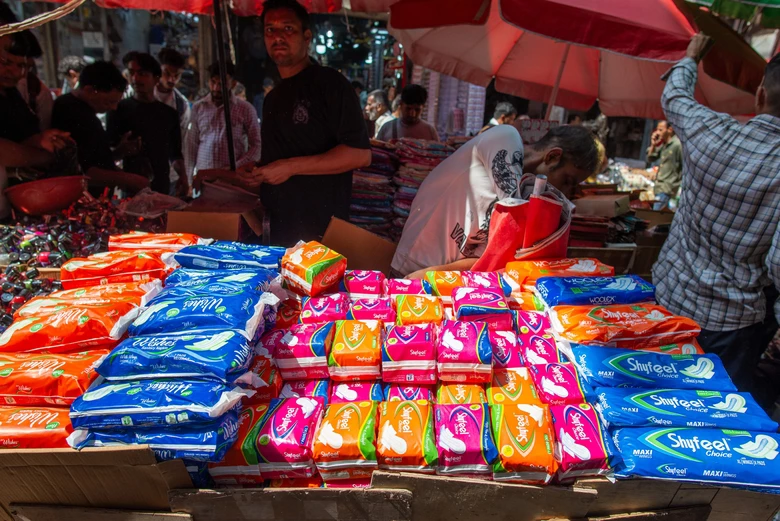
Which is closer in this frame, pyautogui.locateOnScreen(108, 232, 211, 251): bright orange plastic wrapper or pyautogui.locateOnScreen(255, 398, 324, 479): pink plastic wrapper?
pyautogui.locateOnScreen(255, 398, 324, 479): pink plastic wrapper

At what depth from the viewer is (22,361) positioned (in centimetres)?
143

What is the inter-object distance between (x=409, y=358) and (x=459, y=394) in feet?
0.71

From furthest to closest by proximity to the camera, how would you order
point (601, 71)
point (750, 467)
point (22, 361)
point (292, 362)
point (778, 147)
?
1. point (601, 71)
2. point (778, 147)
3. point (292, 362)
4. point (22, 361)
5. point (750, 467)

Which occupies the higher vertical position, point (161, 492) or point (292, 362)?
point (292, 362)

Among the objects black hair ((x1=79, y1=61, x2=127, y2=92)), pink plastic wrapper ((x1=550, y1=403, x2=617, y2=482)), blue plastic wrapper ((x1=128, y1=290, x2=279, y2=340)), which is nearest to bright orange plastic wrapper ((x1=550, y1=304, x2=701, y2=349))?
pink plastic wrapper ((x1=550, y1=403, x2=617, y2=482))

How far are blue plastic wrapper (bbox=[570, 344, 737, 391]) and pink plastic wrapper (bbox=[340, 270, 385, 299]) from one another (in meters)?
0.88

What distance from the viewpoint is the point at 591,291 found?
1849 mm

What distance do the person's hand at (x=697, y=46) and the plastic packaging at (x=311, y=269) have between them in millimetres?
2149

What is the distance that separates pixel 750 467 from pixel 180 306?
1.90m

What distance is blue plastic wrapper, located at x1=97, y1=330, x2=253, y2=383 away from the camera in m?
1.31

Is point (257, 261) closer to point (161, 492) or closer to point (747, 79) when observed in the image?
point (161, 492)

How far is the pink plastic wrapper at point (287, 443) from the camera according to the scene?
4.31 feet

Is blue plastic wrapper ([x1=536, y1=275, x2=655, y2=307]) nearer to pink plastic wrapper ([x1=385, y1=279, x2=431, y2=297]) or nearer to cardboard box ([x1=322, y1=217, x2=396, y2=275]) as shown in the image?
pink plastic wrapper ([x1=385, y1=279, x2=431, y2=297])

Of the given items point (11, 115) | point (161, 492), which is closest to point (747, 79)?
point (161, 492)
